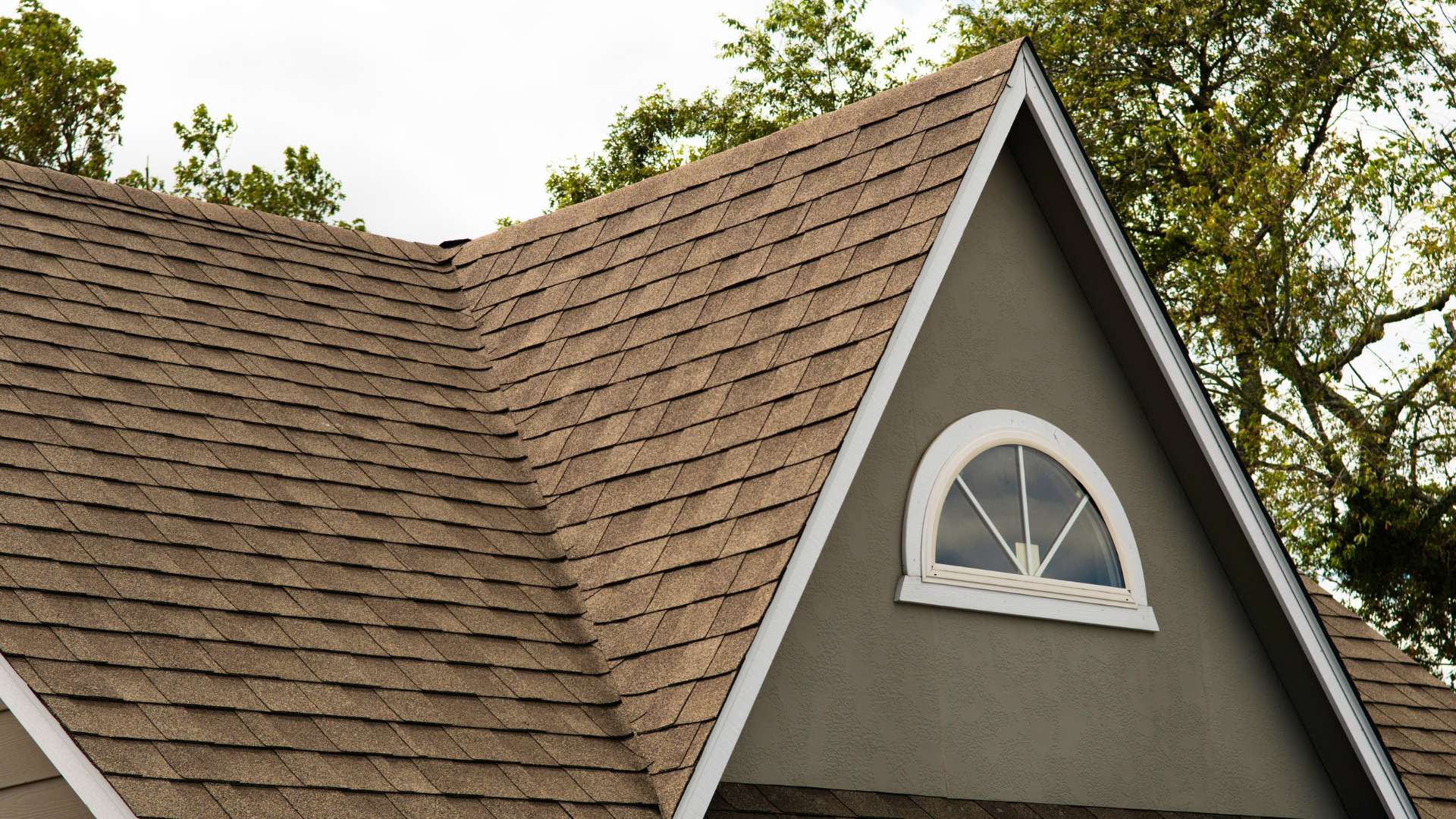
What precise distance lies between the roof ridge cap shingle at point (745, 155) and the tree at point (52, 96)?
15.8 meters

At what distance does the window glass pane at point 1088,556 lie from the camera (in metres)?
8.39

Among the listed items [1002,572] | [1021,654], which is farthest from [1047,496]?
[1021,654]

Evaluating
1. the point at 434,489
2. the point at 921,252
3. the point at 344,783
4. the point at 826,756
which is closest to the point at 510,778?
the point at 344,783

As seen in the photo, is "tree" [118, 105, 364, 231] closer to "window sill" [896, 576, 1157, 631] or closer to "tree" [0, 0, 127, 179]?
"tree" [0, 0, 127, 179]

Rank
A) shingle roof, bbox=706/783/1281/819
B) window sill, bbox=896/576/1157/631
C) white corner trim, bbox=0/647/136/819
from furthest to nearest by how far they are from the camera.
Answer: window sill, bbox=896/576/1157/631 < shingle roof, bbox=706/783/1281/819 < white corner trim, bbox=0/647/136/819

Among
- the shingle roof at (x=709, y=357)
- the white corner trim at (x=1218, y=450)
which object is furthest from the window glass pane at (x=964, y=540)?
the white corner trim at (x=1218, y=450)

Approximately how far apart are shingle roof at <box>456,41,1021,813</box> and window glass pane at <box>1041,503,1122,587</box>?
5.85ft

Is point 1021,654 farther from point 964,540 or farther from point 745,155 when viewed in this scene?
point 745,155

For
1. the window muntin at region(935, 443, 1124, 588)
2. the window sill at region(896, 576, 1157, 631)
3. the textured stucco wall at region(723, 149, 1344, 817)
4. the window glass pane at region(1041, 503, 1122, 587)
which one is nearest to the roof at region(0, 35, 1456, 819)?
the textured stucco wall at region(723, 149, 1344, 817)

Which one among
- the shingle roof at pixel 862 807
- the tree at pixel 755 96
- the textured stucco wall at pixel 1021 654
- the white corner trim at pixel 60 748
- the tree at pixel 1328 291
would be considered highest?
the tree at pixel 755 96

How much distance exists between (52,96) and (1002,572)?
21.3 m

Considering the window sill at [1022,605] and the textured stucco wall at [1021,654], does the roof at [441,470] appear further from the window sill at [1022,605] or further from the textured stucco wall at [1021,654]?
the window sill at [1022,605]

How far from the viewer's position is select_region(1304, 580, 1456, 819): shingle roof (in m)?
9.31

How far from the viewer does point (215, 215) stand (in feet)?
34.1
